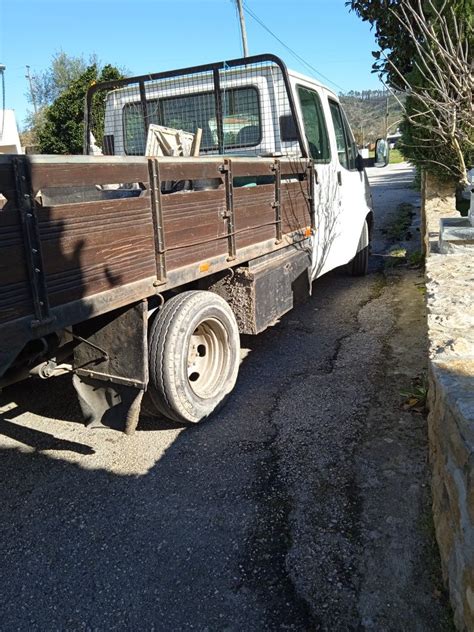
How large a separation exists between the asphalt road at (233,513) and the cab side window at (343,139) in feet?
9.70

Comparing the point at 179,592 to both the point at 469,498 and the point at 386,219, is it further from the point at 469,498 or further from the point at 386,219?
the point at 386,219

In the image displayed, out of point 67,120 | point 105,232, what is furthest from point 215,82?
point 67,120

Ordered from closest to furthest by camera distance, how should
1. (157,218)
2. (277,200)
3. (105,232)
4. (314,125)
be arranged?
(105,232) → (157,218) → (277,200) → (314,125)

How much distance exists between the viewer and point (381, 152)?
6.56 metres

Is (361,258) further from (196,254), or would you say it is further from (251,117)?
(196,254)

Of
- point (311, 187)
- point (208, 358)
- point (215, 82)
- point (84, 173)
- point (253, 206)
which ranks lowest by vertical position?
point (208, 358)

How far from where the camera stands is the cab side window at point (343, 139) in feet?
20.6

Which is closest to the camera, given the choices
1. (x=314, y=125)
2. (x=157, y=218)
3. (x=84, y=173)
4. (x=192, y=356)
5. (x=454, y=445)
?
(x=454, y=445)

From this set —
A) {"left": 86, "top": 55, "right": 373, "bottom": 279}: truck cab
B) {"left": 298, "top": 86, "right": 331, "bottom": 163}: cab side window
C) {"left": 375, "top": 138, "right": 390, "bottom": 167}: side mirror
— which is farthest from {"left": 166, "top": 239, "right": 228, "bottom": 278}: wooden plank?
{"left": 375, "top": 138, "right": 390, "bottom": 167}: side mirror

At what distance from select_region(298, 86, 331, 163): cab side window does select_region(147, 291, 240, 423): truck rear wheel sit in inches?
95.5

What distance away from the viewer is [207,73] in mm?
5328

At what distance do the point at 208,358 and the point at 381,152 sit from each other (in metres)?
3.89

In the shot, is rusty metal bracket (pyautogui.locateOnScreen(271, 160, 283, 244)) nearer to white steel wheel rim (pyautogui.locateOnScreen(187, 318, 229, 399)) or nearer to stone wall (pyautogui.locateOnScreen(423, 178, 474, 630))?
white steel wheel rim (pyautogui.locateOnScreen(187, 318, 229, 399))

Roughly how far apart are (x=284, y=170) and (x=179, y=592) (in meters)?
3.40
